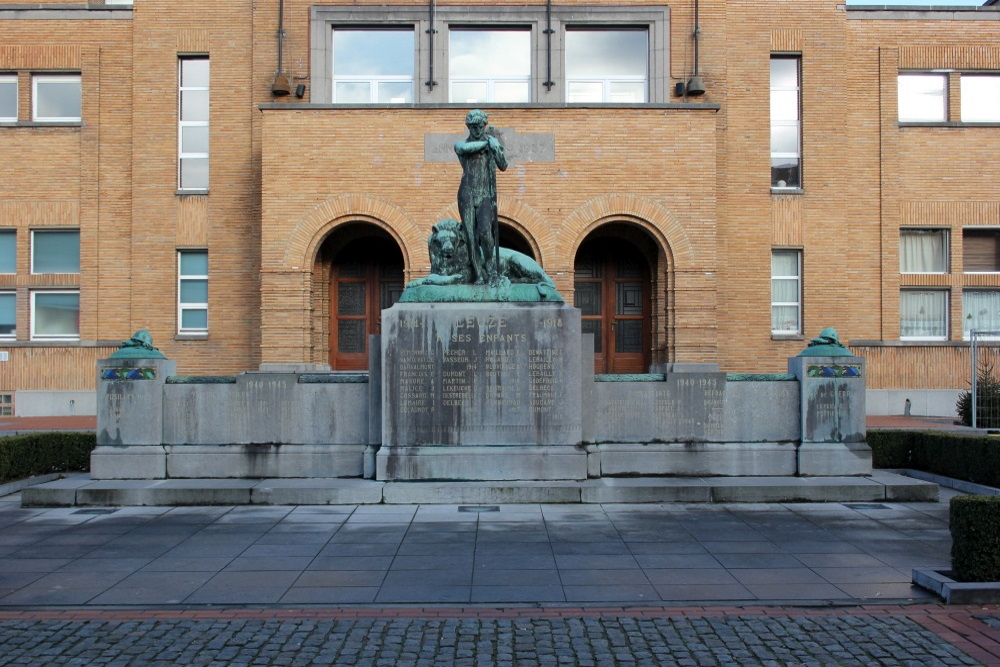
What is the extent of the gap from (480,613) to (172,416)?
6772 mm

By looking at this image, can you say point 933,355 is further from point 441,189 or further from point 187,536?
point 187,536

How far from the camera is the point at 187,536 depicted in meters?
8.95

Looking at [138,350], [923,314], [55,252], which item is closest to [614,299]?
[923,314]

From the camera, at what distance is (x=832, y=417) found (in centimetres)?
1144

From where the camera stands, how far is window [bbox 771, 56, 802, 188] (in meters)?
21.7

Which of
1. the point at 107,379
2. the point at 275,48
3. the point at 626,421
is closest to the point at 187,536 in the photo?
the point at 107,379

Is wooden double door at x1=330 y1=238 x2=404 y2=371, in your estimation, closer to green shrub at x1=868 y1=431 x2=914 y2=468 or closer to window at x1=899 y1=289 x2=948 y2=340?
green shrub at x1=868 y1=431 x2=914 y2=468

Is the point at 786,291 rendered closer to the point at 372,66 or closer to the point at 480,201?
the point at 372,66

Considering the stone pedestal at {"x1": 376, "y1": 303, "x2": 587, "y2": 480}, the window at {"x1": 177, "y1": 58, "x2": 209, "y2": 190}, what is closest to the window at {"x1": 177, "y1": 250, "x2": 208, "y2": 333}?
the window at {"x1": 177, "y1": 58, "x2": 209, "y2": 190}

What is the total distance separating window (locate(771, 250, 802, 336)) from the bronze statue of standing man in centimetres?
1238

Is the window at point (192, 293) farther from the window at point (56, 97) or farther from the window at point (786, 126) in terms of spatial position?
the window at point (786, 126)

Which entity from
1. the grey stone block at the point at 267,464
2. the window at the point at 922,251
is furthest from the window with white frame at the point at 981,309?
the grey stone block at the point at 267,464

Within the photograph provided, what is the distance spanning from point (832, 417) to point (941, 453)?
2.52m

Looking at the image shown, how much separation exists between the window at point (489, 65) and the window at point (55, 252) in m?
10.9
